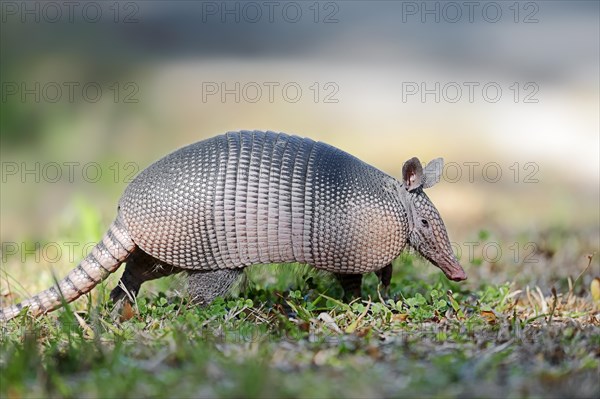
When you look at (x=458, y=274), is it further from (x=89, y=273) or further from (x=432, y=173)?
(x=89, y=273)

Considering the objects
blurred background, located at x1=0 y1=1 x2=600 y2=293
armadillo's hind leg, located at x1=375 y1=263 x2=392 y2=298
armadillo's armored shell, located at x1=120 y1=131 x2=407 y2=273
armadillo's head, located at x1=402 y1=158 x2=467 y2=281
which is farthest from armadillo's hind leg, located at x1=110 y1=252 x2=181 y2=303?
blurred background, located at x1=0 y1=1 x2=600 y2=293

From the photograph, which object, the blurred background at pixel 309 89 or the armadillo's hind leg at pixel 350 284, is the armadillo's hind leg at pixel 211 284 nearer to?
the armadillo's hind leg at pixel 350 284

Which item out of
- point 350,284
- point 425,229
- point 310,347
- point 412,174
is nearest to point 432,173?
point 412,174

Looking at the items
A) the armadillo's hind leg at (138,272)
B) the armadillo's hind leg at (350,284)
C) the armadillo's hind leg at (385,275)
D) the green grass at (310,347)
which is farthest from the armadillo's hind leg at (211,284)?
the armadillo's hind leg at (385,275)

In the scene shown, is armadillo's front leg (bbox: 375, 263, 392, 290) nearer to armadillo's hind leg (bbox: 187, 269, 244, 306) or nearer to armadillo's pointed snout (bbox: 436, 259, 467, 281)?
armadillo's pointed snout (bbox: 436, 259, 467, 281)

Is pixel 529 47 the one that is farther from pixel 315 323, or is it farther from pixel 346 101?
pixel 315 323

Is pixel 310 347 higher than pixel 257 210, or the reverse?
pixel 257 210
